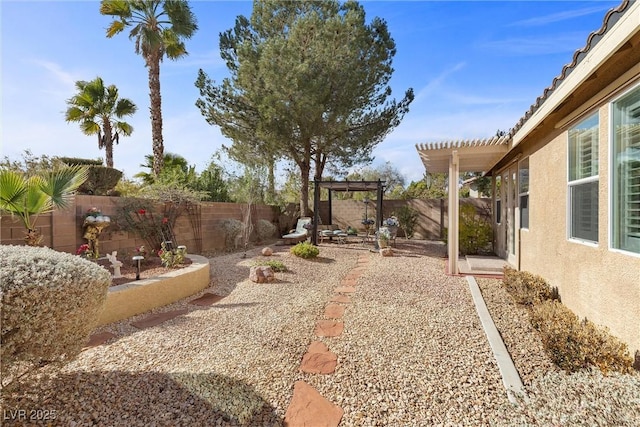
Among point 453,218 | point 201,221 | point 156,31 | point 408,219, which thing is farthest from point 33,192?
point 408,219

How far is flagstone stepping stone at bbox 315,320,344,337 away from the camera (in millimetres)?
3805

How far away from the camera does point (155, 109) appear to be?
463 inches

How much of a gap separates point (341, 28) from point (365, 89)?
7.78 ft

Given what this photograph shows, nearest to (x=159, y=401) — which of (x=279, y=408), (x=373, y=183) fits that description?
(x=279, y=408)

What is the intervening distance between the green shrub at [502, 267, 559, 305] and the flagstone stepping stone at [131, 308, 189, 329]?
5.18 meters

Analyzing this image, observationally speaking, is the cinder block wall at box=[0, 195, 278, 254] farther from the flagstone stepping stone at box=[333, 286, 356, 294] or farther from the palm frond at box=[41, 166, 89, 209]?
the flagstone stepping stone at box=[333, 286, 356, 294]

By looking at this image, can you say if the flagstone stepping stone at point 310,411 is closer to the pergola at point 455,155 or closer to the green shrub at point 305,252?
the pergola at point 455,155

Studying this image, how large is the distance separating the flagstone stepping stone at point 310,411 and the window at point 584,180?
342 cm

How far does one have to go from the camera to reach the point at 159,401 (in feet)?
7.93

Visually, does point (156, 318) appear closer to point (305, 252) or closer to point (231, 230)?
point (305, 252)

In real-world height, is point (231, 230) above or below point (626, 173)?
below

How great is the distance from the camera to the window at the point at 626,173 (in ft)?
9.00

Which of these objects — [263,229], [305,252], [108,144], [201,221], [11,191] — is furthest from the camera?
[108,144]

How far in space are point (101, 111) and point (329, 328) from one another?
1462 centimetres
